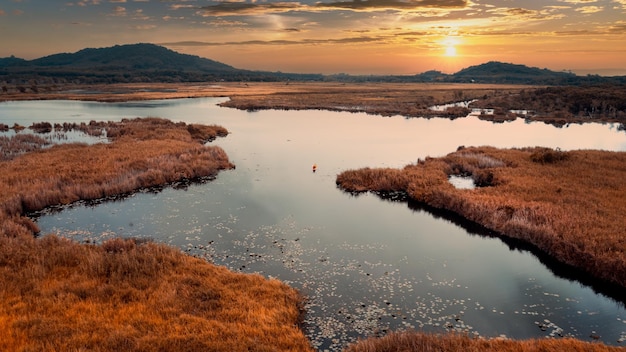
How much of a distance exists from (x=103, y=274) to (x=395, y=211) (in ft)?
66.2

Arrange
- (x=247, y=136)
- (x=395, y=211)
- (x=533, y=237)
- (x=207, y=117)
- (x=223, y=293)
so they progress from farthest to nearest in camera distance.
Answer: (x=207, y=117)
(x=247, y=136)
(x=395, y=211)
(x=533, y=237)
(x=223, y=293)

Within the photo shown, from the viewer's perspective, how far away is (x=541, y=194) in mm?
31141

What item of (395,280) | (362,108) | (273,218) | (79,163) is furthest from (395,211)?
(362,108)

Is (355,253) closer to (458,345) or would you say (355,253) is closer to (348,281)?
(348,281)

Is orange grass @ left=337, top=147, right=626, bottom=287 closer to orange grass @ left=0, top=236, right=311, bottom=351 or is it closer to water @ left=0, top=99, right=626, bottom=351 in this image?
water @ left=0, top=99, right=626, bottom=351

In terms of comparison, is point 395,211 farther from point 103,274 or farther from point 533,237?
point 103,274

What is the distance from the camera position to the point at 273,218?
1151 inches

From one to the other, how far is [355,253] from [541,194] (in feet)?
53.1

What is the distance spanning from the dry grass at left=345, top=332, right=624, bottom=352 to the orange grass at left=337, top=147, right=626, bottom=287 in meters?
7.89

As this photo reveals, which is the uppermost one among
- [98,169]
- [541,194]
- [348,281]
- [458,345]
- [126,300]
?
[98,169]

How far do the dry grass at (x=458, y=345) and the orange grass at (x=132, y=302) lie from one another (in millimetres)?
2448

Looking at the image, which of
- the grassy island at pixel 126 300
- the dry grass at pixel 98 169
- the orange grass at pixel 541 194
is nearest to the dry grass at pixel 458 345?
the grassy island at pixel 126 300

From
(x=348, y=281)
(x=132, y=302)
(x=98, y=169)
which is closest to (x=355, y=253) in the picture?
(x=348, y=281)

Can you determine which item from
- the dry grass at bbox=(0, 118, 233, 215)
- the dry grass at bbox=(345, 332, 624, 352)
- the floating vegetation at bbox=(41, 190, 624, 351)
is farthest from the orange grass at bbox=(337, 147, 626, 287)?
the dry grass at bbox=(0, 118, 233, 215)
